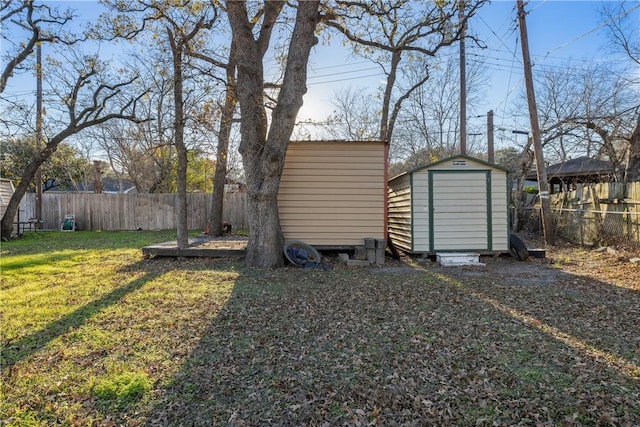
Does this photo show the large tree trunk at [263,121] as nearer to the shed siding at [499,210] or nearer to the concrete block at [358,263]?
the concrete block at [358,263]

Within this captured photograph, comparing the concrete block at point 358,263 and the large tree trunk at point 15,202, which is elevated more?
the large tree trunk at point 15,202

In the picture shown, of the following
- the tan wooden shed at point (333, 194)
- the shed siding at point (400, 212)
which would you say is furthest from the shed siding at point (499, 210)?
the tan wooden shed at point (333, 194)

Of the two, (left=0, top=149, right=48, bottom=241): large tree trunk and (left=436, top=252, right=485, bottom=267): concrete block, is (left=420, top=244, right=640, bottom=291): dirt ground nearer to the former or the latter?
(left=436, top=252, right=485, bottom=267): concrete block

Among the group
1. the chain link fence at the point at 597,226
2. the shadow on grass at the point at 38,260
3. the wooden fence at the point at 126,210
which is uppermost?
the wooden fence at the point at 126,210

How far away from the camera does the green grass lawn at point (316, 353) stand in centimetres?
220

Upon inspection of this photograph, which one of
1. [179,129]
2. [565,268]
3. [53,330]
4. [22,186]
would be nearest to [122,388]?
[53,330]

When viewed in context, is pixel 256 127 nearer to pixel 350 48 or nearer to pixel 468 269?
pixel 350 48

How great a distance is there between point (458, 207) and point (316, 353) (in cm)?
581

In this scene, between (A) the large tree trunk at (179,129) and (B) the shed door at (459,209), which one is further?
(B) the shed door at (459,209)

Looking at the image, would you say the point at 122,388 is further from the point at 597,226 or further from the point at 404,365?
the point at 597,226

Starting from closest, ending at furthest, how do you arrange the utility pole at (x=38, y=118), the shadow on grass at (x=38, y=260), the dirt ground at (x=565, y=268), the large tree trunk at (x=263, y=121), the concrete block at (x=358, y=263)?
the dirt ground at (x=565, y=268) → the large tree trunk at (x=263, y=121) → the shadow on grass at (x=38, y=260) → the concrete block at (x=358, y=263) → the utility pole at (x=38, y=118)

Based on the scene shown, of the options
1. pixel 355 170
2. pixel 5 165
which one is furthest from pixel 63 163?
pixel 355 170

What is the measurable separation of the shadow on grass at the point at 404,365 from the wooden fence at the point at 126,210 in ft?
35.4

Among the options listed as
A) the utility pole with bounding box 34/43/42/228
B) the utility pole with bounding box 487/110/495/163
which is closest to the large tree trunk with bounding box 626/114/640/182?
the utility pole with bounding box 487/110/495/163
